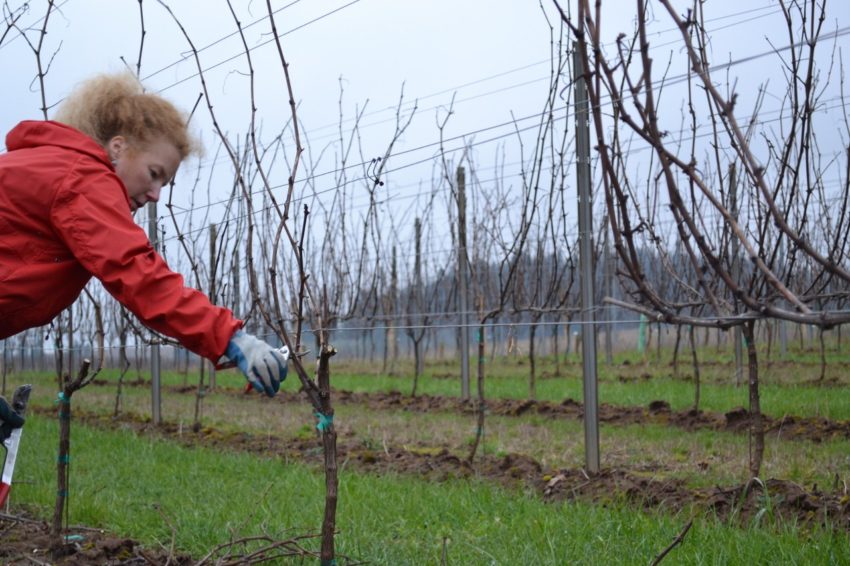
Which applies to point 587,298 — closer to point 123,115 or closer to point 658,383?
point 123,115

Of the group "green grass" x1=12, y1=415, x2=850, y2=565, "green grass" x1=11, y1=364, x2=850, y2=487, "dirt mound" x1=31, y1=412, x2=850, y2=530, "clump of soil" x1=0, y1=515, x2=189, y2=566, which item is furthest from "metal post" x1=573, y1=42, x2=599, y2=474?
"clump of soil" x1=0, y1=515, x2=189, y2=566

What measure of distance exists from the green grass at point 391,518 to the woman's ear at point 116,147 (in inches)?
47.4

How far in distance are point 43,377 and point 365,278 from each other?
7.68m

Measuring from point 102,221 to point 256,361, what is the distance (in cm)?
39

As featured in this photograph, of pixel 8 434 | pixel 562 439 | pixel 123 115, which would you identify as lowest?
pixel 562 439

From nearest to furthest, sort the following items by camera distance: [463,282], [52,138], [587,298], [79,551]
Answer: [52,138] < [79,551] < [587,298] < [463,282]

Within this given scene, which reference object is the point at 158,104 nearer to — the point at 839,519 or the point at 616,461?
the point at 839,519

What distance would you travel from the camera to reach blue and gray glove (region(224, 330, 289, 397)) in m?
1.52

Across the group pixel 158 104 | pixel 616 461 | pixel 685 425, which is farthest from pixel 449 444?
pixel 158 104

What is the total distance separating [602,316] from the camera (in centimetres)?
1162

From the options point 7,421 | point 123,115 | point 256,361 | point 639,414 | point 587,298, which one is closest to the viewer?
point 256,361

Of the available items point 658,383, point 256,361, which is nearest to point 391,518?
point 256,361

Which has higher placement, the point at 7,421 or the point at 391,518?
the point at 7,421

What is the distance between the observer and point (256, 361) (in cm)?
152
